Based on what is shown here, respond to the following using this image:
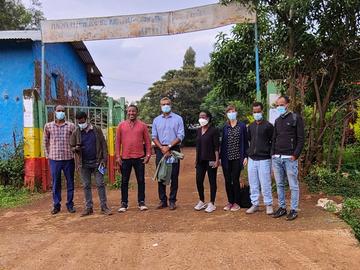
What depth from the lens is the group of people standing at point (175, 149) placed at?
622 cm

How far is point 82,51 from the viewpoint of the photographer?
15.9 m

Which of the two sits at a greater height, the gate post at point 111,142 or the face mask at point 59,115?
the face mask at point 59,115

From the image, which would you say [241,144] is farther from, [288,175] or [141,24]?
[141,24]

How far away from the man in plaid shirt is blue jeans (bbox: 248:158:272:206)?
297 centimetres

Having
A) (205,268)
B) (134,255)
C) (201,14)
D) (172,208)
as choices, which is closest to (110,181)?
(172,208)

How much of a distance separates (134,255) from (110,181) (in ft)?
16.7

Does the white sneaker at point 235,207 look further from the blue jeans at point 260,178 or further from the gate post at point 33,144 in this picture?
the gate post at point 33,144

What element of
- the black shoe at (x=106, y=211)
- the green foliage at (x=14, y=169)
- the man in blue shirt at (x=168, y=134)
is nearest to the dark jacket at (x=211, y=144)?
the man in blue shirt at (x=168, y=134)

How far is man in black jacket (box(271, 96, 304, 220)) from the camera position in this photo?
586 centimetres

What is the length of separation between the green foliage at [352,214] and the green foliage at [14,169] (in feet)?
22.1

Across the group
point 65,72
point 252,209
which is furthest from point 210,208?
point 65,72

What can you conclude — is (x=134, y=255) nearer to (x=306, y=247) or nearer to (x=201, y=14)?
(x=306, y=247)

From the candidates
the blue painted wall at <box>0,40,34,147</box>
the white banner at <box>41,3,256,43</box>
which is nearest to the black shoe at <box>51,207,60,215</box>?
the white banner at <box>41,3,256,43</box>

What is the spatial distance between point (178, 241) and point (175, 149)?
2007 mm
